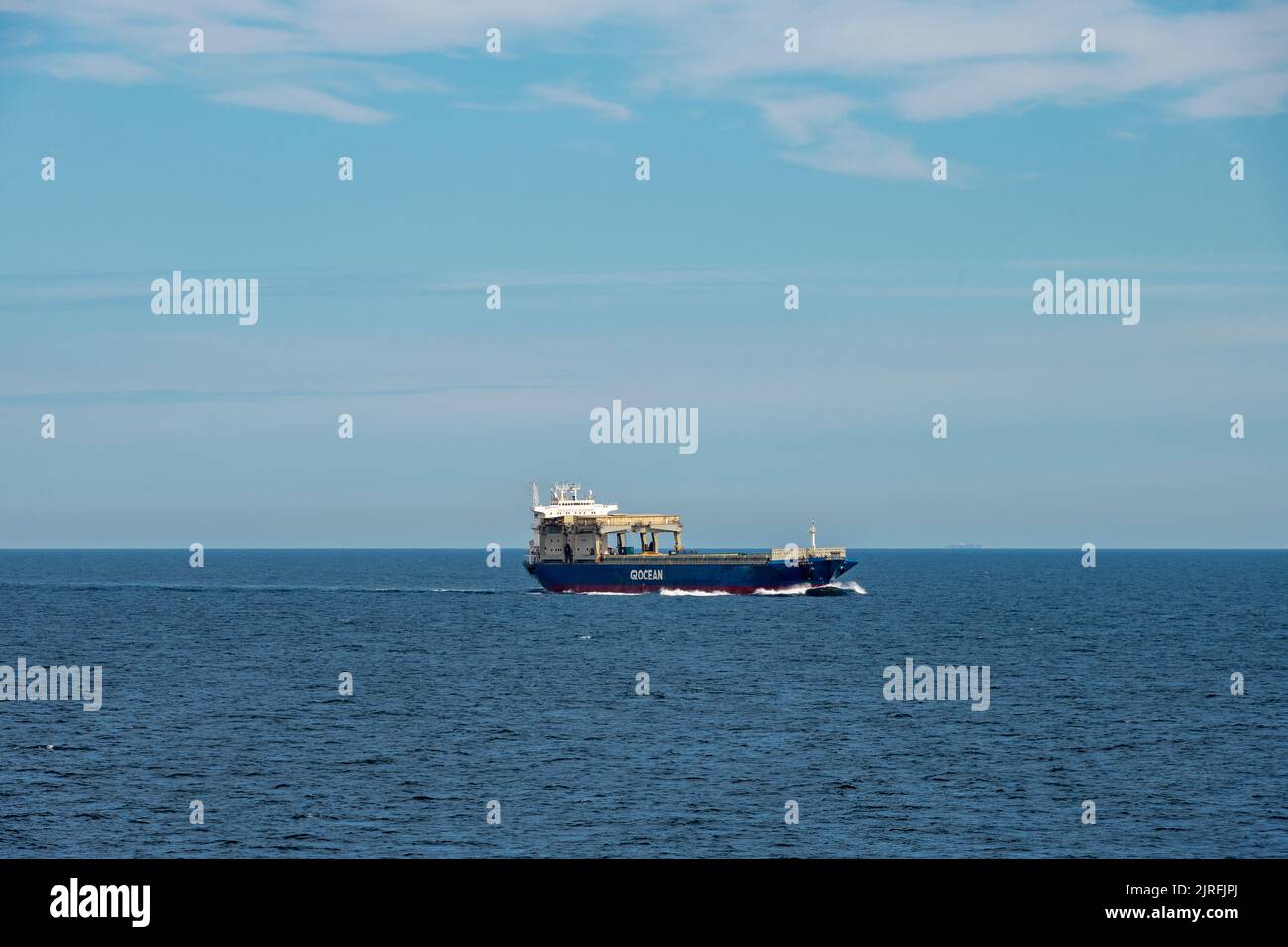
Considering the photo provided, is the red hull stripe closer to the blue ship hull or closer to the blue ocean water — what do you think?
the blue ship hull

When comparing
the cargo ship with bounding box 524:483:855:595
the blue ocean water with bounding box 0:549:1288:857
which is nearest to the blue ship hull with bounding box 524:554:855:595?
the cargo ship with bounding box 524:483:855:595

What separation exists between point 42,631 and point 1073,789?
9699cm

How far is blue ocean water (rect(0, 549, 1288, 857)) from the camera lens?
4025 centimetres

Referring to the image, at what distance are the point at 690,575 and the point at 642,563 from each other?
545 centimetres

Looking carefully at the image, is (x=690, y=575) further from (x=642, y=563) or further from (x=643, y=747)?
(x=643, y=747)

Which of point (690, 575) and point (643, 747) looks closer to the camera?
point (643, 747)

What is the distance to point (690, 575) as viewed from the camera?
14888 centimetres

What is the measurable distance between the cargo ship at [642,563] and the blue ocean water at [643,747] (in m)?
30.7

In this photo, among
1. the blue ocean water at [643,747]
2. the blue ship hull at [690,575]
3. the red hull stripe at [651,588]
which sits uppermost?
the blue ship hull at [690,575]

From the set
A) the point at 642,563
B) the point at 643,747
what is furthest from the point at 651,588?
the point at 643,747

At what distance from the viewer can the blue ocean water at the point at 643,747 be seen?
132 feet

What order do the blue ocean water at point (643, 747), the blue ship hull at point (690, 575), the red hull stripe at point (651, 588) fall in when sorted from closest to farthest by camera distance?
the blue ocean water at point (643, 747) < the blue ship hull at point (690, 575) < the red hull stripe at point (651, 588)

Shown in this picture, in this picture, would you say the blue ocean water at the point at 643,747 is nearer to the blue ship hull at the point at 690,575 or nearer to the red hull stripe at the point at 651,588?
the blue ship hull at the point at 690,575

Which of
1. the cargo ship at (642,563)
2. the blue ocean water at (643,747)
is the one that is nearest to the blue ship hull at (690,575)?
the cargo ship at (642,563)
